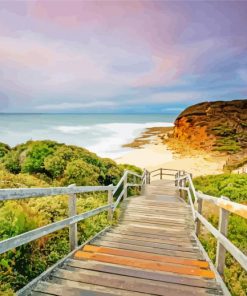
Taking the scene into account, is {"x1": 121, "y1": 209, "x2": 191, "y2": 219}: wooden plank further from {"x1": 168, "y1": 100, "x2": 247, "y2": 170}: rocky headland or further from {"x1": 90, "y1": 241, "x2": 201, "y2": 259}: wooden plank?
{"x1": 168, "y1": 100, "x2": 247, "y2": 170}: rocky headland

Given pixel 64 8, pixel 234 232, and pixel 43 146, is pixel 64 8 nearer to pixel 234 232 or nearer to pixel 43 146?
pixel 43 146

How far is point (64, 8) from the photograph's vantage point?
69.1 feet

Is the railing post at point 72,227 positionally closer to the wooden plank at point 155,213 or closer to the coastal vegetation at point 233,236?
the coastal vegetation at point 233,236

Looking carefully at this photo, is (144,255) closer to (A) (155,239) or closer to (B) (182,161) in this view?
(A) (155,239)

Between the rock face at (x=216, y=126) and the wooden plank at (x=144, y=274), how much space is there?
1501 inches

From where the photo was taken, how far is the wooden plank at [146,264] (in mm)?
3311

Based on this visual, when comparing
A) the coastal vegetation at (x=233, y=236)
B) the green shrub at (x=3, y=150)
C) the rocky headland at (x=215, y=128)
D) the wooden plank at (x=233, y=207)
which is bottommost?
the coastal vegetation at (x=233, y=236)

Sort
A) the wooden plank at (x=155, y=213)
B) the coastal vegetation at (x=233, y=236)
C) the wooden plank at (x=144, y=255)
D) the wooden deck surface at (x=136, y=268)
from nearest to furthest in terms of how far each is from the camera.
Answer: the wooden deck surface at (x=136, y=268)
the wooden plank at (x=144, y=255)
the coastal vegetation at (x=233, y=236)
the wooden plank at (x=155, y=213)

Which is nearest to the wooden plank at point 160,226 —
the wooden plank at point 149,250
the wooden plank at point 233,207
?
the wooden plank at point 149,250

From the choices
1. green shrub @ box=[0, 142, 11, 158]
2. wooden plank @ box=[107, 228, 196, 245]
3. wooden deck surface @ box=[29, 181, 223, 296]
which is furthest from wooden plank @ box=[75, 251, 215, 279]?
green shrub @ box=[0, 142, 11, 158]

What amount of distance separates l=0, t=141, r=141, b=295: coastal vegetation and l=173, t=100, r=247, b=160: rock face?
33.5m

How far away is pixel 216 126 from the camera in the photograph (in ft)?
151

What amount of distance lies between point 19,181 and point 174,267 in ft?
15.0

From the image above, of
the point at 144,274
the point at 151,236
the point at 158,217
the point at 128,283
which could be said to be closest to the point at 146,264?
the point at 144,274
